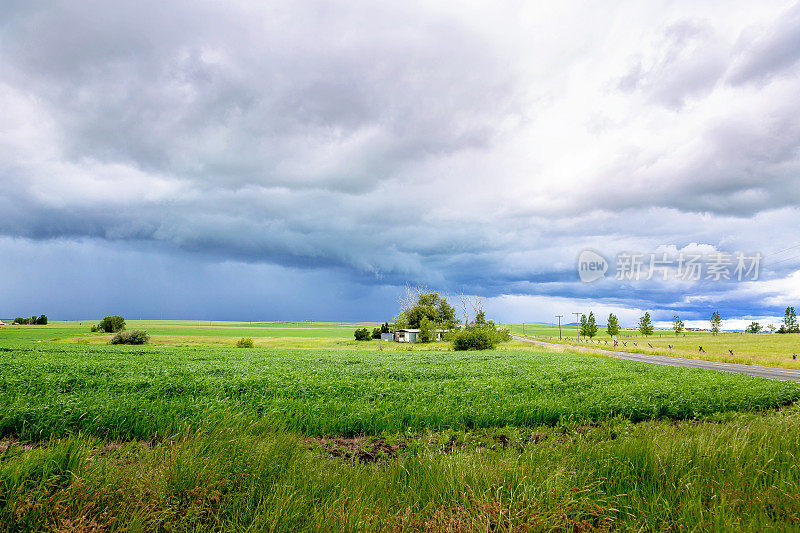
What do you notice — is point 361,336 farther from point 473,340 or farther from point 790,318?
point 790,318

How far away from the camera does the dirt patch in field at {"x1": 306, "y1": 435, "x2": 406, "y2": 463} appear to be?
7.27m

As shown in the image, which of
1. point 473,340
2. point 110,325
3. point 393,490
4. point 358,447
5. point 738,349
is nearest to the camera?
point 393,490

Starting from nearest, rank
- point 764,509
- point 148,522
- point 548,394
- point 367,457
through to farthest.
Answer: point 148,522 → point 764,509 → point 367,457 → point 548,394

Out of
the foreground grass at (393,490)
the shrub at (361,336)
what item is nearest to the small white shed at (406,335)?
the shrub at (361,336)

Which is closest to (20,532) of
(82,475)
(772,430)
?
(82,475)

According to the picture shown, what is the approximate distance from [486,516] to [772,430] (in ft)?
22.2

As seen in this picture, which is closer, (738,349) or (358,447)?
A: (358,447)

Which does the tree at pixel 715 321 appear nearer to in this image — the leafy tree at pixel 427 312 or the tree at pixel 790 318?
the tree at pixel 790 318

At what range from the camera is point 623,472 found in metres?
5.00

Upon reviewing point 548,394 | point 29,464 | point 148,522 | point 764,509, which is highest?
point 29,464

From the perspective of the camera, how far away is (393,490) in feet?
15.0

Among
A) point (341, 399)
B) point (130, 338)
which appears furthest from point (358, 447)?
point (130, 338)

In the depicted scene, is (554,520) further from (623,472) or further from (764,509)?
(764,509)

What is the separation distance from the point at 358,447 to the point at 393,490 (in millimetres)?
Answer: 3525
